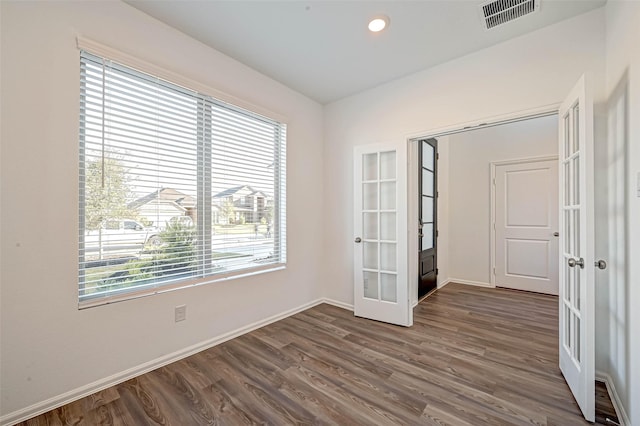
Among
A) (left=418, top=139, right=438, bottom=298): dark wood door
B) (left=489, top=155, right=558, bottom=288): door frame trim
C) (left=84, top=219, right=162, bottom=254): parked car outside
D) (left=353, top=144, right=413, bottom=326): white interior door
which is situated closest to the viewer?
(left=84, top=219, right=162, bottom=254): parked car outside

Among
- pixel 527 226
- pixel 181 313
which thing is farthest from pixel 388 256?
pixel 527 226

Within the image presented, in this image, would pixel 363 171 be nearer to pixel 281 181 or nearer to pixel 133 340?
pixel 281 181

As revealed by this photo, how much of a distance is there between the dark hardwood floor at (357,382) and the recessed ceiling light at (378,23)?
2822 millimetres

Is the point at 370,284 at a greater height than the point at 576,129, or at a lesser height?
lesser

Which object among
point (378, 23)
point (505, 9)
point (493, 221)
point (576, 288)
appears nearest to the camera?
point (576, 288)

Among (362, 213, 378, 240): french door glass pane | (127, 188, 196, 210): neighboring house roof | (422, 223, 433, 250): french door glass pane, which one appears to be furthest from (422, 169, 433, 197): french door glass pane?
(127, 188, 196, 210): neighboring house roof

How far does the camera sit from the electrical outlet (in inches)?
91.4

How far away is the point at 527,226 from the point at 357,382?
13.2ft

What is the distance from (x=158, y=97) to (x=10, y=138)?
0.95m

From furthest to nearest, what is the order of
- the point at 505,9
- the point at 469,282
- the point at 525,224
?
1. the point at 469,282
2. the point at 525,224
3. the point at 505,9

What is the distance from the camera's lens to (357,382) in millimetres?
1990

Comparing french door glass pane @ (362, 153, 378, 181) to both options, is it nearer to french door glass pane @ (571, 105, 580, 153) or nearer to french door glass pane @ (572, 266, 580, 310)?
french door glass pane @ (571, 105, 580, 153)

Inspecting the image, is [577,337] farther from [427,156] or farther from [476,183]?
[476,183]

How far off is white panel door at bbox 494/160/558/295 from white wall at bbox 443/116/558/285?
161 mm
